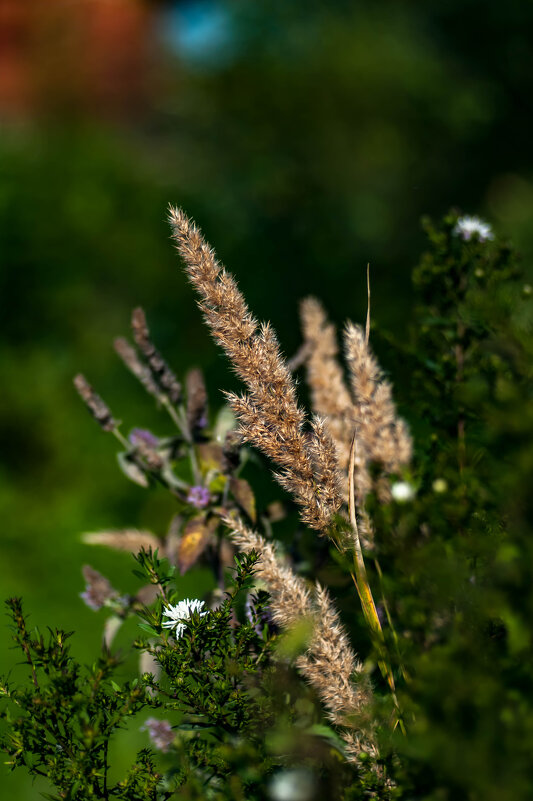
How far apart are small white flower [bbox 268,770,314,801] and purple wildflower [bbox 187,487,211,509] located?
0.41 m

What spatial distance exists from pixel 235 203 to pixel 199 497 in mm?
4053

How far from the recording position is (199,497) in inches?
42.3

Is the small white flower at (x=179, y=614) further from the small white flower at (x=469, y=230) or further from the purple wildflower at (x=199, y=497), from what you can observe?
the small white flower at (x=469, y=230)

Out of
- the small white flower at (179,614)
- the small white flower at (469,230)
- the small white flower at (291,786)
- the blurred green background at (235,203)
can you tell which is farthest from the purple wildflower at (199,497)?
the blurred green background at (235,203)

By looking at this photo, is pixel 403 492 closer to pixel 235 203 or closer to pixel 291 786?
pixel 291 786

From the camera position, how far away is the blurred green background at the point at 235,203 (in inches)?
126

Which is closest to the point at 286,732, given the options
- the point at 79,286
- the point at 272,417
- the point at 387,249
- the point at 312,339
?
the point at 272,417

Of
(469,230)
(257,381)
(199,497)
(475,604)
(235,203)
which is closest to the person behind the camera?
(475,604)

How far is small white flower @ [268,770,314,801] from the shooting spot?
2.27 ft

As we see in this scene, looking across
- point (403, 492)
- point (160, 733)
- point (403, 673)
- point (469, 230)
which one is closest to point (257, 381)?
point (403, 492)

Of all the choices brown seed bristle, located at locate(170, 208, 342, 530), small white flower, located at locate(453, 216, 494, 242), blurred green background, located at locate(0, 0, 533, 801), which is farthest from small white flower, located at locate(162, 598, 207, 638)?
blurred green background, located at locate(0, 0, 533, 801)

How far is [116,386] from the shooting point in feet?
11.5

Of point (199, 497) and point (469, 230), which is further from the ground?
point (469, 230)

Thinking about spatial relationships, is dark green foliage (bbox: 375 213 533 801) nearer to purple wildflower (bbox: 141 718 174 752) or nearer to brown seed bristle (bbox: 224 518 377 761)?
brown seed bristle (bbox: 224 518 377 761)
